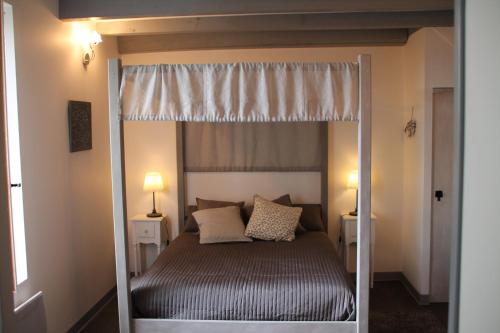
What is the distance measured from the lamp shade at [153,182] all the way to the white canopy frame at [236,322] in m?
1.81

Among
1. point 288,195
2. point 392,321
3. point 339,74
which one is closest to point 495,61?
point 339,74

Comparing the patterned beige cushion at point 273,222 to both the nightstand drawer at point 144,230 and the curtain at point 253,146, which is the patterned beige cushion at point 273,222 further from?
the nightstand drawer at point 144,230

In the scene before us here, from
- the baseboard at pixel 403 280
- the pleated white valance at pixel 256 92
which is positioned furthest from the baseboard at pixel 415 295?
the pleated white valance at pixel 256 92

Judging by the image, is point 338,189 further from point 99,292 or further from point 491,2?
point 491,2

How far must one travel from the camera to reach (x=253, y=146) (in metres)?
4.80

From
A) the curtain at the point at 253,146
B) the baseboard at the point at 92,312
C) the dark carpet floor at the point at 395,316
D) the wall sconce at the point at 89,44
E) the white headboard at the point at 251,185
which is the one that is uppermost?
the wall sconce at the point at 89,44

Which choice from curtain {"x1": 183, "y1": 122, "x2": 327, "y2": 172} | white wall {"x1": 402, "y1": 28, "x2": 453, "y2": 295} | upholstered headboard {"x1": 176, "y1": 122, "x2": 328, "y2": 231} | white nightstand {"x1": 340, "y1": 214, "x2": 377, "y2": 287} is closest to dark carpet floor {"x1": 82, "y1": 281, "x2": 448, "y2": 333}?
white wall {"x1": 402, "y1": 28, "x2": 453, "y2": 295}

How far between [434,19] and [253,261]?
2.50 metres

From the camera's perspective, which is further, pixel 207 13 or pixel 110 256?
pixel 110 256

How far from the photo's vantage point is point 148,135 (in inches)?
192

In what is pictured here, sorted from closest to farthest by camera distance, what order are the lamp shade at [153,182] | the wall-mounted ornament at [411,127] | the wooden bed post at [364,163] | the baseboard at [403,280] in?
1. the wooden bed post at [364,163]
2. the baseboard at [403,280]
3. the wall-mounted ornament at [411,127]
4. the lamp shade at [153,182]

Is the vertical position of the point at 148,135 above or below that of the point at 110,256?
above

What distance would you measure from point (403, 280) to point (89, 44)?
3.77m

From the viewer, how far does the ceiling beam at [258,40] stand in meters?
4.57
